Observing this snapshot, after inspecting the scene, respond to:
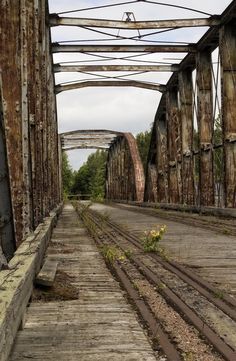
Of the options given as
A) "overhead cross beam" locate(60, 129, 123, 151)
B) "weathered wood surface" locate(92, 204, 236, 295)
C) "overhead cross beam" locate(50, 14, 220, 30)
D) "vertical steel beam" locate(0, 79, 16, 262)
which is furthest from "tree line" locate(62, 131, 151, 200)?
"vertical steel beam" locate(0, 79, 16, 262)

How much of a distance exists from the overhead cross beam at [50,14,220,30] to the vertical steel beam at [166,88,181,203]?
5297mm

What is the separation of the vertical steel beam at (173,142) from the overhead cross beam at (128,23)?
5.30 m

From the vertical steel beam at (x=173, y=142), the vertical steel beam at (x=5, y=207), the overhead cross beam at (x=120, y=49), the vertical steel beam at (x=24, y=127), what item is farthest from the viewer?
the vertical steel beam at (x=173, y=142)

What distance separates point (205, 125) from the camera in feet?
52.9

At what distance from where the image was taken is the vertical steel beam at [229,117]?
1330cm

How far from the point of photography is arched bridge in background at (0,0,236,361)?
4.79 meters

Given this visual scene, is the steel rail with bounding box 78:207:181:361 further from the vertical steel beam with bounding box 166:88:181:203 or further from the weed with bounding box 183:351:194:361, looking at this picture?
the vertical steel beam with bounding box 166:88:181:203

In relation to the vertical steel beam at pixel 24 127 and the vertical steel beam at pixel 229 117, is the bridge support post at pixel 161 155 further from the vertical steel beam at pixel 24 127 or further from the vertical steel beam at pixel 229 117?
the vertical steel beam at pixel 24 127

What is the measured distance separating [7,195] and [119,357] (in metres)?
2.06

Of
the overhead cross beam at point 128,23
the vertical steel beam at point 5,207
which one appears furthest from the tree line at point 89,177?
the vertical steel beam at point 5,207

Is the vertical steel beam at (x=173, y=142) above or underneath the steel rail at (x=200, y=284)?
above

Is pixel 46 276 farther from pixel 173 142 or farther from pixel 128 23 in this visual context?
pixel 173 142

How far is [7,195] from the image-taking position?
14.0ft

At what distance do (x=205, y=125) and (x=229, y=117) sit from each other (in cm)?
259
